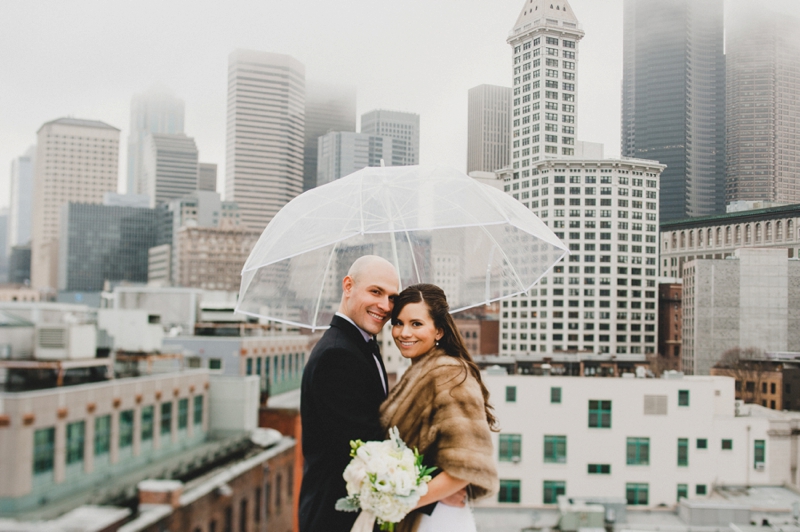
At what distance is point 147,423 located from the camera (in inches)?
402

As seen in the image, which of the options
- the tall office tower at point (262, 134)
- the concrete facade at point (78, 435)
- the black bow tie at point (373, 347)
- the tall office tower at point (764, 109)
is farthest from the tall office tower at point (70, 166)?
the black bow tie at point (373, 347)

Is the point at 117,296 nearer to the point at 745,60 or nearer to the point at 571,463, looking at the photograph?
the point at 571,463

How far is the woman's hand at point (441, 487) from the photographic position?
1.82 meters

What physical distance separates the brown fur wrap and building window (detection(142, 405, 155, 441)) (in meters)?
9.31

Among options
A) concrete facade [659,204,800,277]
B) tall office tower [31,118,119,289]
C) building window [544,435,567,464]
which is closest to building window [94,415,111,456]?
building window [544,435,567,464]

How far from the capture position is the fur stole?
5.90 feet

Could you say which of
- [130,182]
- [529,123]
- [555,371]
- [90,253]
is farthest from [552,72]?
[130,182]

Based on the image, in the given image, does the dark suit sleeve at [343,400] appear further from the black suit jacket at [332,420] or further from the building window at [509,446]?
the building window at [509,446]

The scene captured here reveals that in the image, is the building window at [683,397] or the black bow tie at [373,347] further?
the building window at [683,397]

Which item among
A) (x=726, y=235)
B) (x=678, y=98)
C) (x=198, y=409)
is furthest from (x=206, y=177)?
(x=198, y=409)

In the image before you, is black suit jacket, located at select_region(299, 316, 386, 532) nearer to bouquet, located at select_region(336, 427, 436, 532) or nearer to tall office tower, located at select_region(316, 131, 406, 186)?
bouquet, located at select_region(336, 427, 436, 532)

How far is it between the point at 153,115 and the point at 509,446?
6803 inches

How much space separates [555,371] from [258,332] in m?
11.9

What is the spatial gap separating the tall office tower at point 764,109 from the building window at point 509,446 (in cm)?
3981
